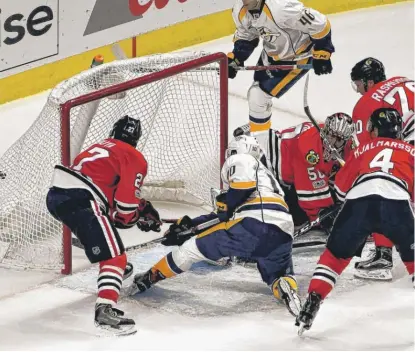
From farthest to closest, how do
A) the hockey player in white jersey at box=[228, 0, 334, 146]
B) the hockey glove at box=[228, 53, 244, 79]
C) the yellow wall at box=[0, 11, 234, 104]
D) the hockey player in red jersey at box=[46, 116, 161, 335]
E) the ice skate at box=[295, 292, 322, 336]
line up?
the yellow wall at box=[0, 11, 234, 104], the hockey glove at box=[228, 53, 244, 79], the hockey player in white jersey at box=[228, 0, 334, 146], the hockey player in red jersey at box=[46, 116, 161, 335], the ice skate at box=[295, 292, 322, 336]

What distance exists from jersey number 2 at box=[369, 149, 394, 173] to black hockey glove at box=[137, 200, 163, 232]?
40.1 inches

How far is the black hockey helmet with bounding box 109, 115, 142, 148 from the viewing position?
5.69 meters

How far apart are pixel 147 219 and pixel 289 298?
77 centimetres

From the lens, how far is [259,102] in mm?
6801

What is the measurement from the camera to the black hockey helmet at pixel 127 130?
5.69 meters

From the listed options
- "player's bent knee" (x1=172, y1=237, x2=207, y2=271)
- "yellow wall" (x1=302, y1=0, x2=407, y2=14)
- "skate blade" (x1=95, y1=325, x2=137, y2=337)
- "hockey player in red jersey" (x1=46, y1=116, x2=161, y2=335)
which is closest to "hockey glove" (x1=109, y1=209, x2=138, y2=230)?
"hockey player in red jersey" (x1=46, y1=116, x2=161, y2=335)

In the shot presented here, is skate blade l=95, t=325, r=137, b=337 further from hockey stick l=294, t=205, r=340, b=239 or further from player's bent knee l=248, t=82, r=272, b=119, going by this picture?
player's bent knee l=248, t=82, r=272, b=119

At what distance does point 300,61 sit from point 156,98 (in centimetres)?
78

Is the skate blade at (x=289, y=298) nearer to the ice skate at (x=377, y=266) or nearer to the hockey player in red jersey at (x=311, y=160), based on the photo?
the ice skate at (x=377, y=266)

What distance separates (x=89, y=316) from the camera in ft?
18.1

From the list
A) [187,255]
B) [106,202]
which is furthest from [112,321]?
[106,202]

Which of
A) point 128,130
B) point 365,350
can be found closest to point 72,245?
point 128,130

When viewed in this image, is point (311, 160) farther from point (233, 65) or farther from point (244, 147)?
point (233, 65)

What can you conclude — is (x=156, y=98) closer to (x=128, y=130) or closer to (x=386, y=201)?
(x=128, y=130)
